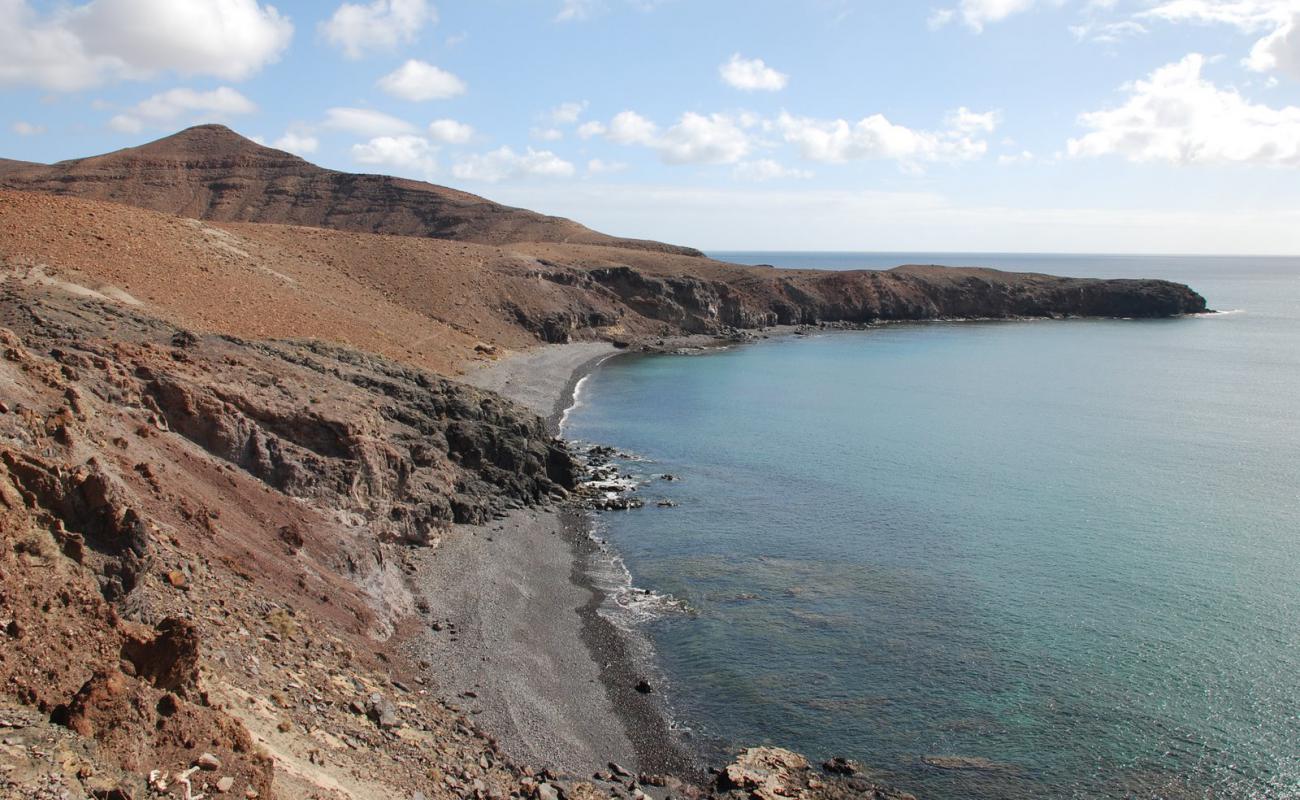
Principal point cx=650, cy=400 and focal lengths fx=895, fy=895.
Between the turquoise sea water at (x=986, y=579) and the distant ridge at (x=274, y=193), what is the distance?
94.7 m

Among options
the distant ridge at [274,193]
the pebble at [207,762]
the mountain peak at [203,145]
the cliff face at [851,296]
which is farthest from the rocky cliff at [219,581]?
the mountain peak at [203,145]

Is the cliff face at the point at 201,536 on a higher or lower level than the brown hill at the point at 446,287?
lower

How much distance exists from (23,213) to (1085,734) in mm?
56285

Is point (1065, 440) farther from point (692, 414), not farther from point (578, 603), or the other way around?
point (578, 603)

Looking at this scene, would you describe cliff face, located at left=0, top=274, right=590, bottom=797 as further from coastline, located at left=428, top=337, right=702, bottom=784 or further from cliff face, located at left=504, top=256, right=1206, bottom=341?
cliff face, located at left=504, top=256, right=1206, bottom=341

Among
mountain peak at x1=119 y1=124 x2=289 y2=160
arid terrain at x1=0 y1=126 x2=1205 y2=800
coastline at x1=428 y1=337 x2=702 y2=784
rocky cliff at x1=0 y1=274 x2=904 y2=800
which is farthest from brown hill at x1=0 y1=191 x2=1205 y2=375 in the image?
mountain peak at x1=119 y1=124 x2=289 y2=160

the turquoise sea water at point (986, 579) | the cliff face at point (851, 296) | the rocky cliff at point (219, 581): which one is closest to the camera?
the rocky cliff at point (219, 581)

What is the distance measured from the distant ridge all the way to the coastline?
120 meters

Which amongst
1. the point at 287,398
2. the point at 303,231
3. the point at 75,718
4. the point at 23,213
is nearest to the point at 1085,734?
the point at 75,718

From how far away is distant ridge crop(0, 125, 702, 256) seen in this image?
Answer: 472 feet

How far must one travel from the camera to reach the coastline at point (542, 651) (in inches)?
873

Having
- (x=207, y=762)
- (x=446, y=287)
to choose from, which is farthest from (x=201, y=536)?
(x=446, y=287)

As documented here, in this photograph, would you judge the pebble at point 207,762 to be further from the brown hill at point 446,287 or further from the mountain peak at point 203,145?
the mountain peak at point 203,145

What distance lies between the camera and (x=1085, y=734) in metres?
22.9
